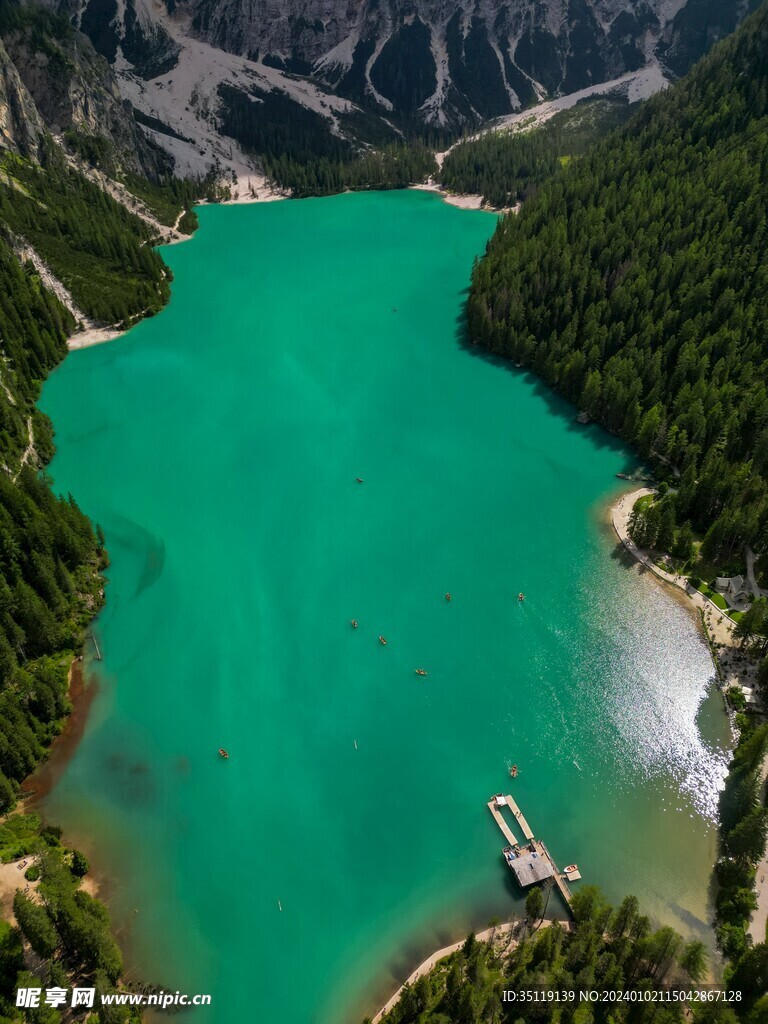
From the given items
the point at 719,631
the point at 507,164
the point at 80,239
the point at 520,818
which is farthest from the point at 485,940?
the point at 507,164

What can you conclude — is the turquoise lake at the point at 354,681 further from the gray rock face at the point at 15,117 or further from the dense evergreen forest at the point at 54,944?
the gray rock face at the point at 15,117

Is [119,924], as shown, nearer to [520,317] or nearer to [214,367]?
[214,367]

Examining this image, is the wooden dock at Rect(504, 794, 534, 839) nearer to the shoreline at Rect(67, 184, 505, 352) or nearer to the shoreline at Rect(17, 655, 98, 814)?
the shoreline at Rect(17, 655, 98, 814)

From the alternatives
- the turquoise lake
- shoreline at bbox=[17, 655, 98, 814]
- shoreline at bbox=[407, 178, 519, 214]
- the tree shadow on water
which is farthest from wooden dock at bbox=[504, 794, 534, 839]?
shoreline at bbox=[407, 178, 519, 214]

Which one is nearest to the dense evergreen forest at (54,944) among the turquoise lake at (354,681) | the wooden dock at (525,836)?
the turquoise lake at (354,681)

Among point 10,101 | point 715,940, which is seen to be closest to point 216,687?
point 715,940

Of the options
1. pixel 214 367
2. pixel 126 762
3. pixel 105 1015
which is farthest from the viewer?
Result: pixel 214 367

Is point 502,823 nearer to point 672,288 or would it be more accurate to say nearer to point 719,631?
point 719,631

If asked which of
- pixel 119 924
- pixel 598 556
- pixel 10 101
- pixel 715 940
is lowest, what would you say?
pixel 119 924
